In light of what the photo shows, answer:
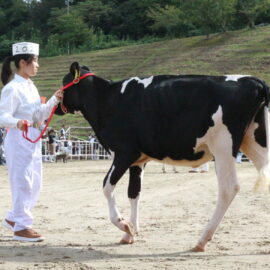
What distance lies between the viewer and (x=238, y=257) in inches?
292

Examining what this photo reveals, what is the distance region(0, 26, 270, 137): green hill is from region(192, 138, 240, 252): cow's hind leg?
48303 millimetres

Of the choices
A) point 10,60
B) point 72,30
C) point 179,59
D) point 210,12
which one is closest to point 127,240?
point 10,60

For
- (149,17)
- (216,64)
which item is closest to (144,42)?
(149,17)

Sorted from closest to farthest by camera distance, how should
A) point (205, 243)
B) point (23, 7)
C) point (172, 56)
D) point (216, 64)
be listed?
point (205, 243), point (216, 64), point (172, 56), point (23, 7)

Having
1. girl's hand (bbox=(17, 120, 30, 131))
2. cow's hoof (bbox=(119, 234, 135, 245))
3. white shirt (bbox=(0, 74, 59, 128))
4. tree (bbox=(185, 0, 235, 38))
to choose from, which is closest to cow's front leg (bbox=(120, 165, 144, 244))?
cow's hoof (bbox=(119, 234, 135, 245))

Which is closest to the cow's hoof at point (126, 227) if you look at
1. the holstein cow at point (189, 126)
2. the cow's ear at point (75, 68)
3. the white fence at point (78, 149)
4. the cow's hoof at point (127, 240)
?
the holstein cow at point (189, 126)

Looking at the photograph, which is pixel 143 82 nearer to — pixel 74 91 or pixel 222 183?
pixel 74 91

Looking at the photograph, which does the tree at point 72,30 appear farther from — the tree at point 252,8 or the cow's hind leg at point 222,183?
the cow's hind leg at point 222,183

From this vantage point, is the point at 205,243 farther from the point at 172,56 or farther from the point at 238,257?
the point at 172,56

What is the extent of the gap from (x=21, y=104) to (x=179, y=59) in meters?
61.1

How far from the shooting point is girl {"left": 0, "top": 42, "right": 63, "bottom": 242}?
861cm

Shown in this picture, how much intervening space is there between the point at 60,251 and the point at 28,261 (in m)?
0.66

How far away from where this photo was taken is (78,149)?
36812 millimetres

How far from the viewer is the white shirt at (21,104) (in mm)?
8672
